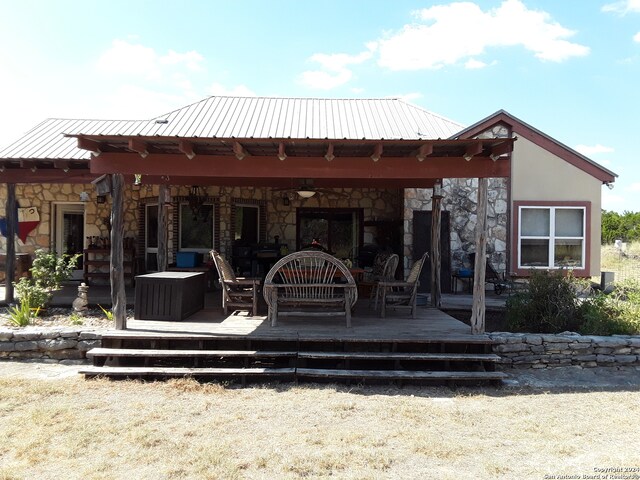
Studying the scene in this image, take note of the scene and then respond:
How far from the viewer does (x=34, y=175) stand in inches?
309

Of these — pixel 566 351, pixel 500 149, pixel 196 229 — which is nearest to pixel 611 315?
pixel 566 351

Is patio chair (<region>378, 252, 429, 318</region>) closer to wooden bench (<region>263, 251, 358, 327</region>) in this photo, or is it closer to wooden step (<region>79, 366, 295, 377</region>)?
wooden bench (<region>263, 251, 358, 327</region>)

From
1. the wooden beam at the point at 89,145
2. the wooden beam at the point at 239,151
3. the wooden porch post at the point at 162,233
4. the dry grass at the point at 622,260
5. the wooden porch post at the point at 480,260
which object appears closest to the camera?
the wooden beam at the point at 239,151

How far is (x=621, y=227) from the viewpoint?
2631cm

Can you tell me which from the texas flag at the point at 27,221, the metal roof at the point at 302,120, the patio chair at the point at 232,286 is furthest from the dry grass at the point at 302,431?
the texas flag at the point at 27,221

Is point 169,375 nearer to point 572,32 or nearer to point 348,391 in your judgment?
point 348,391

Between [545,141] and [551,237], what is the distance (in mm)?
2160

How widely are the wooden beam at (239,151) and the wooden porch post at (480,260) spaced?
115 inches

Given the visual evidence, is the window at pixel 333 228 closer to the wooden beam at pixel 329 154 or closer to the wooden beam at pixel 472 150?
the wooden beam at pixel 329 154

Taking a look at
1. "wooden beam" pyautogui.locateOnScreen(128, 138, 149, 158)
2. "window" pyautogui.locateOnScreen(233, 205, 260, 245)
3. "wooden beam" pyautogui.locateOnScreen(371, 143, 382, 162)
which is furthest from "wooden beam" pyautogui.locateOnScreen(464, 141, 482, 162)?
"window" pyautogui.locateOnScreen(233, 205, 260, 245)

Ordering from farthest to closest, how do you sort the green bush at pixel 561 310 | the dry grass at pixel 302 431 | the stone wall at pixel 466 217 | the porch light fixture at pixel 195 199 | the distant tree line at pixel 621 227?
the distant tree line at pixel 621 227 < the porch light fixture at pixel 195 199 < the stone wall at pixel 466 217 < the green bush at pixel 561 310 < the dry grass at pixel 302 431

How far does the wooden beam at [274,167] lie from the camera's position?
5.34 metres

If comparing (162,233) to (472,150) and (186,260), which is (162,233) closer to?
(186,260)

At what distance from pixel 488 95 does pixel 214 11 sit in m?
7.61
